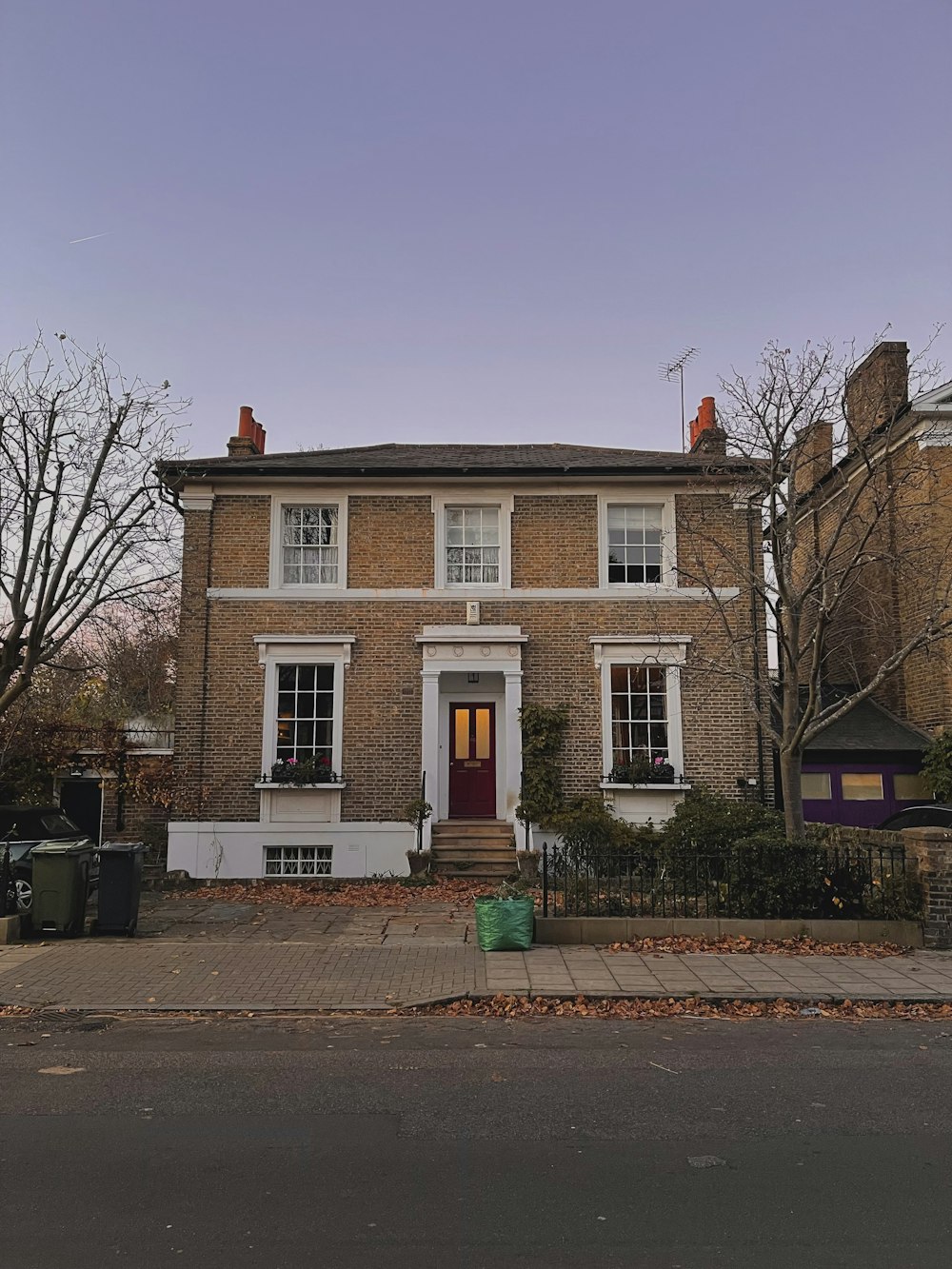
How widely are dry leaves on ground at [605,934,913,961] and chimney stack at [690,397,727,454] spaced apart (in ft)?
31.0

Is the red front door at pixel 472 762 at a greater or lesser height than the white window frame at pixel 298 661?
lesser

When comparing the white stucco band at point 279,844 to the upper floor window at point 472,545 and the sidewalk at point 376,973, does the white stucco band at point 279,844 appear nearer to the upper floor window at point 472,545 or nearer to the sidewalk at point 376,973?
the sidewalk at point 376,973

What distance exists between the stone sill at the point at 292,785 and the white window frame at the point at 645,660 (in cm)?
459

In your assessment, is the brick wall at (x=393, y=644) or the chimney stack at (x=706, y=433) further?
the chimney stack at (x=706, y=433)

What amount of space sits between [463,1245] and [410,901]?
32.6 ft

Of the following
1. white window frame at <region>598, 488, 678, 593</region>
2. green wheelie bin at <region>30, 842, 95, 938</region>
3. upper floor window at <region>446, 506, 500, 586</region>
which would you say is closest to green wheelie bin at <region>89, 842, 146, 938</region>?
green wheelie bin at <region>30, 842, 95, 938</region>

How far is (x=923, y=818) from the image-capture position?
45.2ft

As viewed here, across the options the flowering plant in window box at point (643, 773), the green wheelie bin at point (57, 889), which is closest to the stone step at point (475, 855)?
the flowering plant in window box at point (643, 773)

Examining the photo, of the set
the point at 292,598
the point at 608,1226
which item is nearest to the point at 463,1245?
the point at 608,1226

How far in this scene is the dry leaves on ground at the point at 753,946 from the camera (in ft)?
33.1

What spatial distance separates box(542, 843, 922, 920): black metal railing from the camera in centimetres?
1066

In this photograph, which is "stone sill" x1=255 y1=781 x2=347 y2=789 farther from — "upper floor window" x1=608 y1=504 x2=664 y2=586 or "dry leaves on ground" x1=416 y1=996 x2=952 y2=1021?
"dry leaves on ground" x1=416 y1=996 x2=952 y2=1021

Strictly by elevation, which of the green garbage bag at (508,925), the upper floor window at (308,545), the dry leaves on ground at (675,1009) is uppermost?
the upper floor window at (308,545)

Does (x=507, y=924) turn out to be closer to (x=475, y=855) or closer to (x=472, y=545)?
(x=475, y=855)
